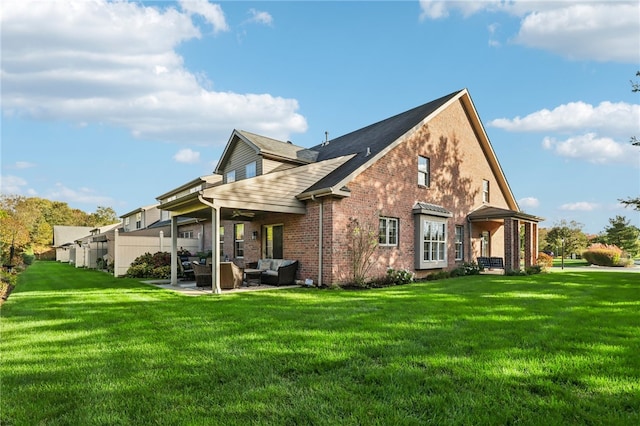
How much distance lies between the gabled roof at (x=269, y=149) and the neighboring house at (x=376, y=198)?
0.23 feet

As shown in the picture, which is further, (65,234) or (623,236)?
(65,234)

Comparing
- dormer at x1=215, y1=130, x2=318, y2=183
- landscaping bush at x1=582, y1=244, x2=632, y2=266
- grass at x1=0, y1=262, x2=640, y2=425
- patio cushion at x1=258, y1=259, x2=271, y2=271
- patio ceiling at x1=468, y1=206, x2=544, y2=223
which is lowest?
landscaping bush at x1=582, y1=244, x2=632, y2=266

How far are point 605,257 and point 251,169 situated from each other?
28187mm

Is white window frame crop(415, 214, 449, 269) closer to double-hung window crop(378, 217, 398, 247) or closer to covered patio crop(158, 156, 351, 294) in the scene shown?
double-hung window crop(378, 217, 398, 247)

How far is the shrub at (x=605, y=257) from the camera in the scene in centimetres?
2788

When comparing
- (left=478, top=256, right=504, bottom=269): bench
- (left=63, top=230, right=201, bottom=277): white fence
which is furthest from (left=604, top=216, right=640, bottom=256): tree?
(left=63, top=230, right=201, bottom=277): white fence

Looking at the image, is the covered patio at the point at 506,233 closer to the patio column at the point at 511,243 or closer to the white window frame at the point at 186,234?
the patio column at the point at 511,243

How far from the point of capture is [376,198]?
13.7 m

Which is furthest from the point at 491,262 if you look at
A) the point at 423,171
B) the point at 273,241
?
the point at 273,241

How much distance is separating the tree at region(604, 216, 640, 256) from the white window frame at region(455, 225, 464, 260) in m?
31.5

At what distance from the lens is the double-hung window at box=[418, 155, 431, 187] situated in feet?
52.6

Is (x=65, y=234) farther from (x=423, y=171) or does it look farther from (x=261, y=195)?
(x=423, y=171)

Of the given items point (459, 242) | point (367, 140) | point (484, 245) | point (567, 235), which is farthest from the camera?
point (567, 235)

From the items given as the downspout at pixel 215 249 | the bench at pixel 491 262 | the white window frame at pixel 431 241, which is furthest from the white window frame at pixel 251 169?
the bench at pixel 491 262
